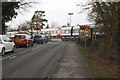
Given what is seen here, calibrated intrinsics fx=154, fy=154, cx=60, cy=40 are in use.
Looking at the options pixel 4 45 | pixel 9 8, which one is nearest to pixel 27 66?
pixel 4 45

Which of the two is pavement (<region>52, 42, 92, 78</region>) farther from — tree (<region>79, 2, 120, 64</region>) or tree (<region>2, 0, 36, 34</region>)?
tree (<region>2, 0, 36, 34</region>)

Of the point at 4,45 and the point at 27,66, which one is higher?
the point at 4,45

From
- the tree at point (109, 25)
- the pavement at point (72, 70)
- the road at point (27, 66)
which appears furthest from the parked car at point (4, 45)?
the tree at point (109, 25)

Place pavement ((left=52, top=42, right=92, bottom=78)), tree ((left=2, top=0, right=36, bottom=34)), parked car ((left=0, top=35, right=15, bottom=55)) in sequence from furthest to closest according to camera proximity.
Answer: tree ((left=2, top=0, right=36, bottom=34)) → parked car ((left=0, top=35, right=15, bottom=55)) → pavement ((left=52, top=42, right=92, bottom=78))

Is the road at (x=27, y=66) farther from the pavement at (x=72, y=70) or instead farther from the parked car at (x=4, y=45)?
the parked car at (x=4, y=45)

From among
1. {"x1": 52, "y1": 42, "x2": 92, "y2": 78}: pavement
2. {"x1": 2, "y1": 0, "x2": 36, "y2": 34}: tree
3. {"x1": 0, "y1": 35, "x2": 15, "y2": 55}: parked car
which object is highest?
{"x1": 2, "y1": 0, "x2": 36, "y2": 34}: tree

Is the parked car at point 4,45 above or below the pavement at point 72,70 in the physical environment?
above

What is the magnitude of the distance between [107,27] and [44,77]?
7909mm

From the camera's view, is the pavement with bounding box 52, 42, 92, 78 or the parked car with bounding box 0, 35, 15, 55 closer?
the pavement with bounding box 52, 42, 92, 78

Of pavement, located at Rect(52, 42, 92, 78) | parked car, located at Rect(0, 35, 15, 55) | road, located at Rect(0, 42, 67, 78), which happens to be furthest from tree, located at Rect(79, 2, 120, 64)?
parked car, located at Rect(0, 35, 15, 55)

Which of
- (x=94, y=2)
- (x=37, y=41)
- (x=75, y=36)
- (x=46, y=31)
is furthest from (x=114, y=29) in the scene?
(x=46, y=31)

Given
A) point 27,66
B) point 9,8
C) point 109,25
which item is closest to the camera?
point 27,66

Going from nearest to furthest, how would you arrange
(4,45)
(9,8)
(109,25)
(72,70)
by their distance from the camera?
(72,70), (109,25), (4,45), (9,8)

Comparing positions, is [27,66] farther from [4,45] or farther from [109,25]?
[109,25]
